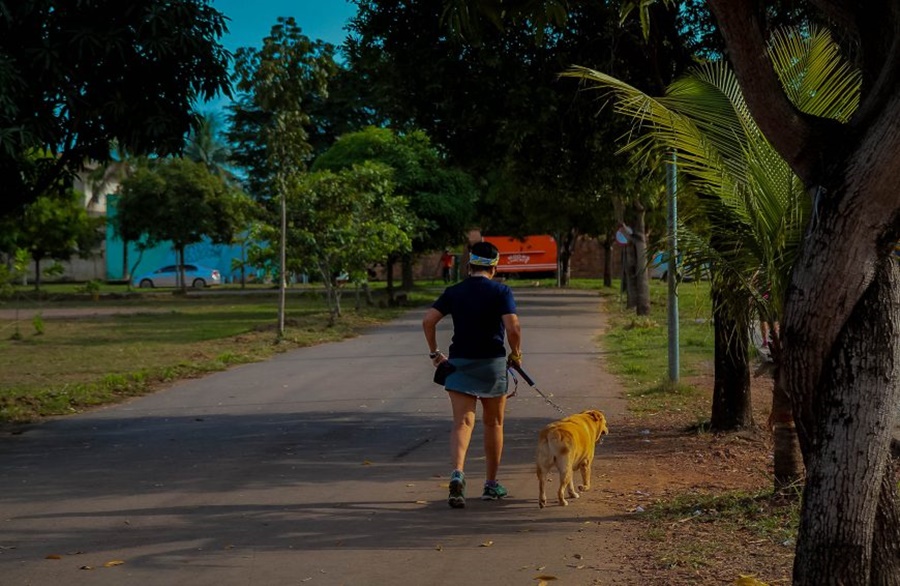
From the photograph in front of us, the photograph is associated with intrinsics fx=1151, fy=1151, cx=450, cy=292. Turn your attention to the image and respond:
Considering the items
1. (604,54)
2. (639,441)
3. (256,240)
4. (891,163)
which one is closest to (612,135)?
(604,54)

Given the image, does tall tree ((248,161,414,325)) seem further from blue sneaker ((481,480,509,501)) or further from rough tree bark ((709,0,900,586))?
rough tree bark ((709,0,900,586))

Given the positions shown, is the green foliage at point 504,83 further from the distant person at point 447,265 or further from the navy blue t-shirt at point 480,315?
the distant person at point 447,265

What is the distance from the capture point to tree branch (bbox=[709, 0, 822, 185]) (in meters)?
5.32

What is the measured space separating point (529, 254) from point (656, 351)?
45.6m

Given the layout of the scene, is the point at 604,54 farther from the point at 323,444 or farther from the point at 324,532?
the point at 324,532

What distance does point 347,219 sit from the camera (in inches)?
1117

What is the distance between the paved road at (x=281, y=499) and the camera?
6.47 meters

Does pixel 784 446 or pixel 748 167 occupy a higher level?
pixel 748 167

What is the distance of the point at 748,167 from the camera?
7617mm

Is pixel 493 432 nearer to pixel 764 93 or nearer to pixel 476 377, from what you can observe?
pixel 476 377

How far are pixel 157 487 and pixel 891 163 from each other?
6106 millimetres

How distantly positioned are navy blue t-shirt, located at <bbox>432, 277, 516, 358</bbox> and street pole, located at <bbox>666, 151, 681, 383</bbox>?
123cm

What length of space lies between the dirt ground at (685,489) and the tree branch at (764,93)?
2208mm

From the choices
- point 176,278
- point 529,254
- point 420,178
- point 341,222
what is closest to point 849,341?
point 341,222
